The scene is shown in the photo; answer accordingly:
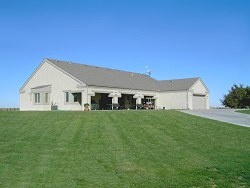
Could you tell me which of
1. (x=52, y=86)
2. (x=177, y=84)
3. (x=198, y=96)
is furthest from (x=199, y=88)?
(x=52, y=86)

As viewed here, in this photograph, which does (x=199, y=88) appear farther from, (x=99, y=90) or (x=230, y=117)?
(x=230, y=117)

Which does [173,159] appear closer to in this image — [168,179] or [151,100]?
[168,179]

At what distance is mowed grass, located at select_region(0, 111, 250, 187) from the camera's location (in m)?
9.94

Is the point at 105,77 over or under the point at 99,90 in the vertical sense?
over

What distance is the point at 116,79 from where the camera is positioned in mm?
47625

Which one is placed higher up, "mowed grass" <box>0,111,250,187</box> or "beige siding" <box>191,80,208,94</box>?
"beige siding" <box>191,80,208,94</box>

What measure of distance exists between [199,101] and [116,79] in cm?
1416

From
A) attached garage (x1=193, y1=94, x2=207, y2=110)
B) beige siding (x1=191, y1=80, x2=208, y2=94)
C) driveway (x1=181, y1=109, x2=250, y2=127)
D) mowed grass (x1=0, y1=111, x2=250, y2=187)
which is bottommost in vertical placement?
mowed grass (x1=0, y1=111, x2=250, y2=187)

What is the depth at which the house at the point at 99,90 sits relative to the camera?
41438 mm

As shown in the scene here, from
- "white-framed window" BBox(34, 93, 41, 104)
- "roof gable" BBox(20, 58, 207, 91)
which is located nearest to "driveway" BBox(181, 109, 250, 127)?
"roof gable" BBox(20, 58, 207, 91)

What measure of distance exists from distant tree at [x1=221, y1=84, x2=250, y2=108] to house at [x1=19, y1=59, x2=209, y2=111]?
18.9 feet

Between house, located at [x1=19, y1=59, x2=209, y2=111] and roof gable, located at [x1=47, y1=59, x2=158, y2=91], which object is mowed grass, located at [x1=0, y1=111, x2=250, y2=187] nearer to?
house, located at [x1=19, y1=59, x2=209, y2=111]

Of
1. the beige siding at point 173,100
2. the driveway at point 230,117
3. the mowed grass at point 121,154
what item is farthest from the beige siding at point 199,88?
the mowed grass at point 121,154

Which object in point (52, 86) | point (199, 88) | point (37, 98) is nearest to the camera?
point (52, 86)
